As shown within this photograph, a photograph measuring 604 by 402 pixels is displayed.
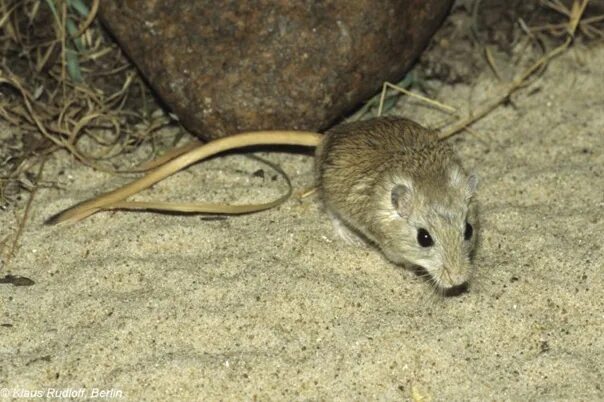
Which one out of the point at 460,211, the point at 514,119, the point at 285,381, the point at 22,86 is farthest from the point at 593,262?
the point at 22,86

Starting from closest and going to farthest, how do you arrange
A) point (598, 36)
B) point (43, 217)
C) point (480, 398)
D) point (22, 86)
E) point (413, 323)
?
point (480, 398), point (413, 323), point (43, 217), point (22, 86), point (598, 36)

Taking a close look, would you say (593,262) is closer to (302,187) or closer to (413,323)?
(413,323)

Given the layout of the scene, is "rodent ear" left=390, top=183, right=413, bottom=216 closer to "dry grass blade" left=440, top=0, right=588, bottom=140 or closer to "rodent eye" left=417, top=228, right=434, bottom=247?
"rodent eye" left=417, top=228, right=434, bottom=247

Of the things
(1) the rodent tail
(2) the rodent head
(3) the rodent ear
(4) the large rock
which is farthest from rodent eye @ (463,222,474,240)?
(4) the large rock

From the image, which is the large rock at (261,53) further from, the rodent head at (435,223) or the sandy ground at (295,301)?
the rodent head at (435,223)

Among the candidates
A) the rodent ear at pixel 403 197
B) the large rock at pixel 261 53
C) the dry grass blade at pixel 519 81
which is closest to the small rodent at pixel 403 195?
→ the rodent ear at pixel 403 197

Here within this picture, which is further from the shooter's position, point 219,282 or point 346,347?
point 219,282
